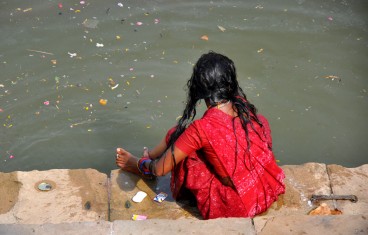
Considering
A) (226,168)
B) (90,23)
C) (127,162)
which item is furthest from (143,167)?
(90,23)

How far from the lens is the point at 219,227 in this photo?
3.00 metres

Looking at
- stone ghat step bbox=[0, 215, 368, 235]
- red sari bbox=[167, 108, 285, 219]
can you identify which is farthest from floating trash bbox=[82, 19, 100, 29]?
stone ghat step bbox=[0, 215, 368, 235]

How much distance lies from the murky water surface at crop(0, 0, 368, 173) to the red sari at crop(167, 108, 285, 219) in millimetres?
1619

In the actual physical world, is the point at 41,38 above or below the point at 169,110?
above

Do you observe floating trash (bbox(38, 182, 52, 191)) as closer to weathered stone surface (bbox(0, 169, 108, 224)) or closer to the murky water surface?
weathered stone surface (bbox(0, 169, 108, 224))

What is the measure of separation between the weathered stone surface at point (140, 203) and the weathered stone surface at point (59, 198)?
0.08 meters

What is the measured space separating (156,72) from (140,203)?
2.58m

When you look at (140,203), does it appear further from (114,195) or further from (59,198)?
(59,198)

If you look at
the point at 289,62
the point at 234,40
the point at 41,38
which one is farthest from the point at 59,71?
the point at 289,62

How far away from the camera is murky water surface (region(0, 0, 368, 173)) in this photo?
17.4 ft

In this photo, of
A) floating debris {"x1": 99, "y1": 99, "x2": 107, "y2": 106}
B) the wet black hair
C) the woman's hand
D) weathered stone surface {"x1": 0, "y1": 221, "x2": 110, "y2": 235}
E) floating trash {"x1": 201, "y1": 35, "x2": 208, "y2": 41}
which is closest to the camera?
weathered stone surface {"x1": 0, "y1": 221, "x2": 110, "y2": 235}

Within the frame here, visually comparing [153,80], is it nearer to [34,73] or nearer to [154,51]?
[154,51]

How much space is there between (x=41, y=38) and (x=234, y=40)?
8.23 feet

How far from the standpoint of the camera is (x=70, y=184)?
3938mm
